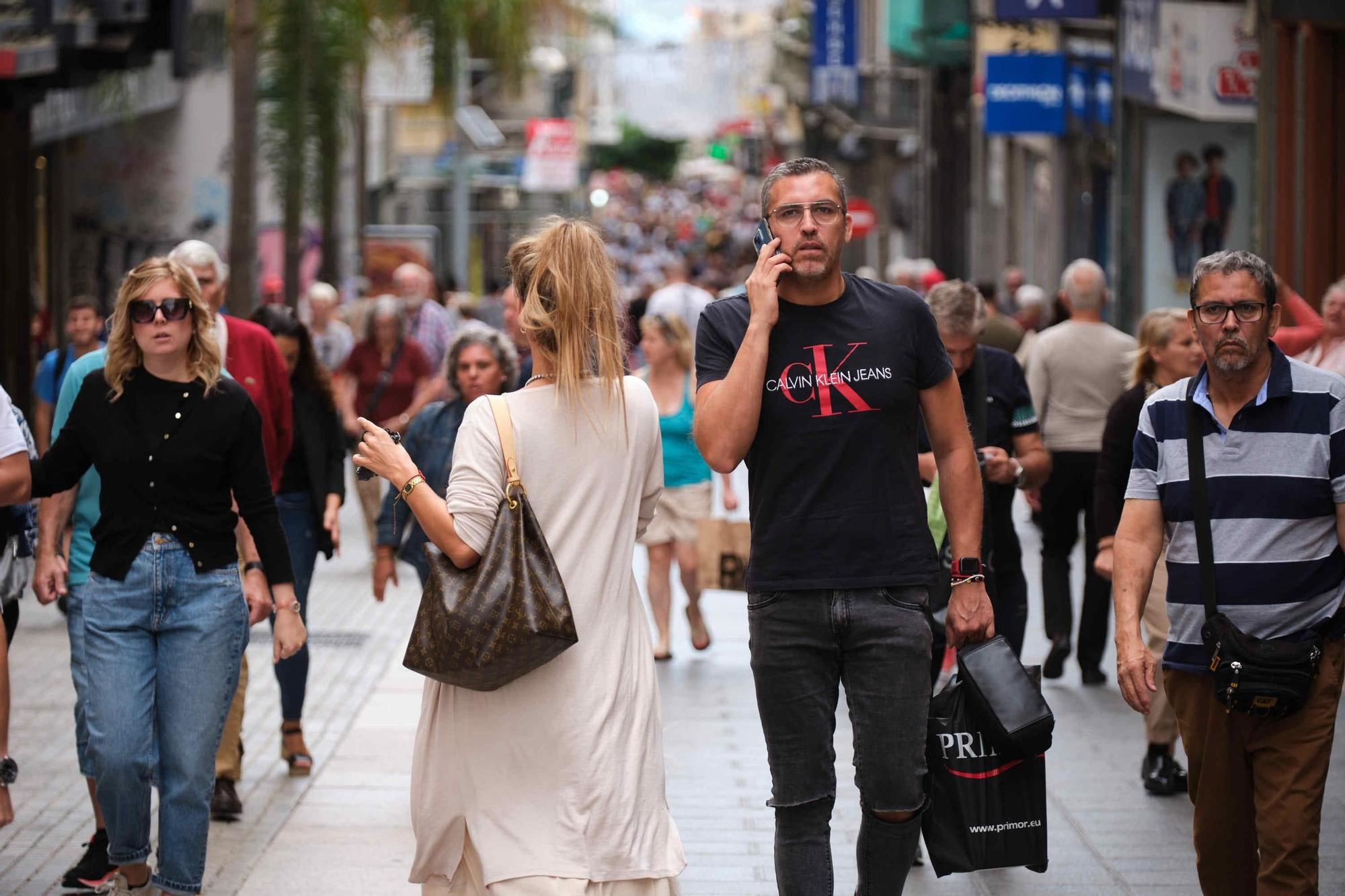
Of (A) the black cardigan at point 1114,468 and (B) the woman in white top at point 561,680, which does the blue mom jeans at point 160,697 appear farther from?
(A) the black cardigan at point 1114,468

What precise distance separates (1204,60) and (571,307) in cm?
1123

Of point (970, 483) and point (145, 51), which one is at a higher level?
point (145, 51)

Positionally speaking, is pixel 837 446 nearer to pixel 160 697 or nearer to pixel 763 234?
pixel 763 234

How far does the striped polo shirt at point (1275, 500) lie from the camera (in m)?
4.74

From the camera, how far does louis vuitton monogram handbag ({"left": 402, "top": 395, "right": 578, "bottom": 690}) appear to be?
4.10 metres

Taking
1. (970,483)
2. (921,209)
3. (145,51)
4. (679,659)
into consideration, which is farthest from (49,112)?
(921,209)

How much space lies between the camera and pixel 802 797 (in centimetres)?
474

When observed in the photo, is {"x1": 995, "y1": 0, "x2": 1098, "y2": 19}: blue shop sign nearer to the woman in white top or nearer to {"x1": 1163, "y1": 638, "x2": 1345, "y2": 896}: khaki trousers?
{"x1": 1163, "y1": 638, "x2": 1345, "y2": 896}: khaki trousers

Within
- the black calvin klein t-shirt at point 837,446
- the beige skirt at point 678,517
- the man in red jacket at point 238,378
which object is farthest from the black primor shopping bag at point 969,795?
the beige skirt at point 678,517

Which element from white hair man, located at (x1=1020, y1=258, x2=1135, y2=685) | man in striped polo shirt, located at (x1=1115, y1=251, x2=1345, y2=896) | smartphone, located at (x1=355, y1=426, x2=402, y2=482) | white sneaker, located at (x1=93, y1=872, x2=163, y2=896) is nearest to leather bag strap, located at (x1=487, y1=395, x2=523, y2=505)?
smartphone, located at (x1=355, y1=426, x2=402, y2=482)

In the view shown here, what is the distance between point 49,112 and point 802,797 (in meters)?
15.5

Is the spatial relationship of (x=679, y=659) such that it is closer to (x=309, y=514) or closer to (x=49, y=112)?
(x=309, y=514)

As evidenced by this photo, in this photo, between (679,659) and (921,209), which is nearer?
(679,659)

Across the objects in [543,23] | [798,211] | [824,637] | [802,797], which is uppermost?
[543,23]
